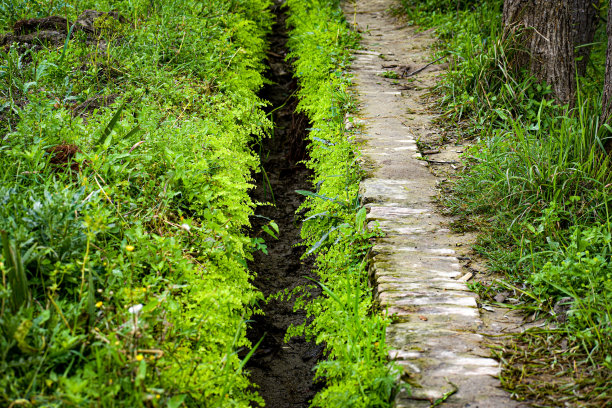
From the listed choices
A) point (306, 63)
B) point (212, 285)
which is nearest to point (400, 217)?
point (212, 285)

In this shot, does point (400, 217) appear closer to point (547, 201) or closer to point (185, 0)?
point (547, 201)

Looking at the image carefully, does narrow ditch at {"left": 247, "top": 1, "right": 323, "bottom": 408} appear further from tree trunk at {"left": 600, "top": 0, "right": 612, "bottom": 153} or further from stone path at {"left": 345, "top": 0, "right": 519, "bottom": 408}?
tree trunk at {"left": 600, "top": 0, "right": 612, "bottom": 153}

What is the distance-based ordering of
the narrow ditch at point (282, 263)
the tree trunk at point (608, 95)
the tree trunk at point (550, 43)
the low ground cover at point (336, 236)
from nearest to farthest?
the low ground cover at point (336, 236) < the narrow ditch at point (282, 263) < the tree trunk at point (608, 95) < the tree trunk at point (550, 43)

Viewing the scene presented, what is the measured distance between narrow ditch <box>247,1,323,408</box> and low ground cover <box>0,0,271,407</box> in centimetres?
30

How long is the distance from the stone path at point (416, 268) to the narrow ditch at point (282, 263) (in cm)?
75

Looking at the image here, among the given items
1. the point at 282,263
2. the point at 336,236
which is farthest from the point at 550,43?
the point at 282,263

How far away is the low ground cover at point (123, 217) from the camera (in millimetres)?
2193

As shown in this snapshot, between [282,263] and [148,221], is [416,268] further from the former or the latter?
[148,221]

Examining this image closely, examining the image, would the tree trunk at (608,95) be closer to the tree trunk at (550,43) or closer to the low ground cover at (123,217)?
the tree trunk at (550,43)

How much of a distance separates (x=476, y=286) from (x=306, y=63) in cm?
405

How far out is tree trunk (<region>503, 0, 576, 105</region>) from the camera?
476 centimetres

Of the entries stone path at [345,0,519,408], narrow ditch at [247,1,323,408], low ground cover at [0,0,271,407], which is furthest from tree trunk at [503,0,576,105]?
low ground cover at [0,0,271,407]

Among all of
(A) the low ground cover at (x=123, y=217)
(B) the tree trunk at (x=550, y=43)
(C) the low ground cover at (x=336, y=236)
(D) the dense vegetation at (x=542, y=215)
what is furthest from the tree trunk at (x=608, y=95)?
(A) the low ground cover at (x=123, y=217)

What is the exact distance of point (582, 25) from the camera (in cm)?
485
